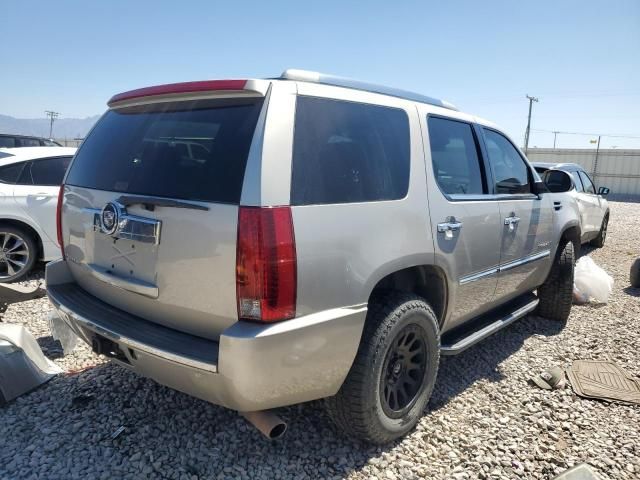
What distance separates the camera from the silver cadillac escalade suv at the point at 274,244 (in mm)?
1894

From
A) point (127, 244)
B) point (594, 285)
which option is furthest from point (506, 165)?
point (127, 244)

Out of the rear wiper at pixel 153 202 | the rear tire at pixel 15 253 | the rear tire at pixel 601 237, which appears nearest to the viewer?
the rear wiper at pixel 153 202

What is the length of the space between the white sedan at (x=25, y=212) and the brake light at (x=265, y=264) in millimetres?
4642

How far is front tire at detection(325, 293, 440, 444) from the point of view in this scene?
7.52 feet

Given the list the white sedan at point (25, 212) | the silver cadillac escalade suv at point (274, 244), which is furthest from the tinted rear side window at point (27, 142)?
the silver cadillac escalade suv at point (274, 244)

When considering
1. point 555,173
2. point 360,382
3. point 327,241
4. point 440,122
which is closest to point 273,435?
point 360,382

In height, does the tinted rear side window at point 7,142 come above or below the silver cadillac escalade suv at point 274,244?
above

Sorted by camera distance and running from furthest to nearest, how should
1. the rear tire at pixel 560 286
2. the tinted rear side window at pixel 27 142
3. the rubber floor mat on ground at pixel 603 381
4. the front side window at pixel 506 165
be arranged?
the tinted rear side window at pixel 27 142 < the rear tire at pixel 560 286 < the front side window at pixel 506 165 < the rubber floor mat on ground at pixel 603 381

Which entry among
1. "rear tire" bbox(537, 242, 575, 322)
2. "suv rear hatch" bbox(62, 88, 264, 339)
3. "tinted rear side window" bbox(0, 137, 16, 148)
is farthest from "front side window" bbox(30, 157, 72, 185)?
"tinted rear side window" bbox(0, 137, 16, 148)

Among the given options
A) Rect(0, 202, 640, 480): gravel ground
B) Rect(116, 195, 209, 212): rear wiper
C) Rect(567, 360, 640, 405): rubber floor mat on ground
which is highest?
Rect(116, 195, 209, 212): rear wiper

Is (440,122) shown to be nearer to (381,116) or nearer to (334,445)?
(381,116)

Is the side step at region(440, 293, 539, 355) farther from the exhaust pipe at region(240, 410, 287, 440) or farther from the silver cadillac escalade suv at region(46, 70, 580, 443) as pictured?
the exhaust pipe at region(240, 410, 287, 440)

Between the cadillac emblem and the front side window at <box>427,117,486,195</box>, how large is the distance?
1803 mm

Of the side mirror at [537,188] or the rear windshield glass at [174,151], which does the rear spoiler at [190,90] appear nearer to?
the rear windshield glass at [174,151]
